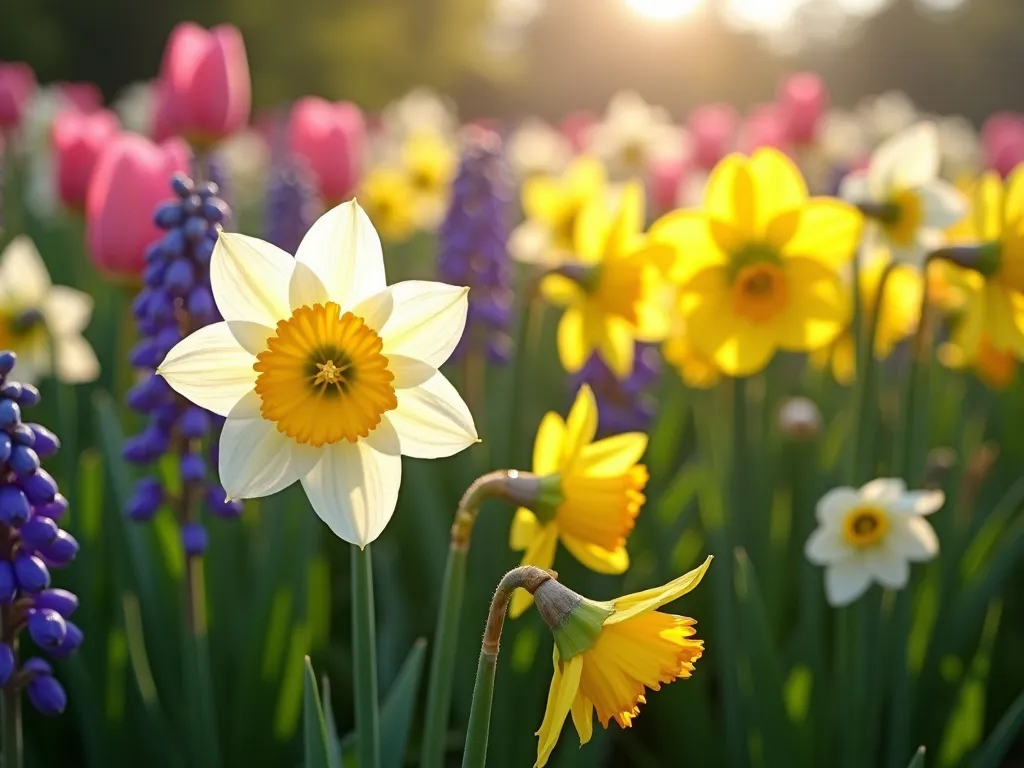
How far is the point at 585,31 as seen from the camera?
1340 inches

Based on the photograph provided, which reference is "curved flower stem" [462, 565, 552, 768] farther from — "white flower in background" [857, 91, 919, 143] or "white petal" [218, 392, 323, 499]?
"white flower in background" [857, 91, 919, 143]

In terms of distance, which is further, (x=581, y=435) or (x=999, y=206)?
(x=999, y=206)

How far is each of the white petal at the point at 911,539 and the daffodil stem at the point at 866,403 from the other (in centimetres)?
14

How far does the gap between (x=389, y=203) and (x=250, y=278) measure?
3998mm

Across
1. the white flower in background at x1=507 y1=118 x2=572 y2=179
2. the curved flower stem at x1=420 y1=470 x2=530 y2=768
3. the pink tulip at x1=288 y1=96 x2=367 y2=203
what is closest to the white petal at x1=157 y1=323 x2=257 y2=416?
the curved flower stem at x1=420 y1=470 x2=530 y2=768

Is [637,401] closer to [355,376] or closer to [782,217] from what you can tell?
[782,217]

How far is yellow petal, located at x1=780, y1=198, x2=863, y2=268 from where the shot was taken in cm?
213

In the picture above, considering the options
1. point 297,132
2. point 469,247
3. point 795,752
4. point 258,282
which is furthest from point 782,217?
point 297,132

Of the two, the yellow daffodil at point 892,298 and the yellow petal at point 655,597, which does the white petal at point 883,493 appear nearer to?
the yellow daffodil at point 892,298

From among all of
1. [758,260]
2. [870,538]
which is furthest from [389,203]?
[870,538]

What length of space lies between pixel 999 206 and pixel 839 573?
81cm

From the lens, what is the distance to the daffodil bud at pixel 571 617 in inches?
46.1

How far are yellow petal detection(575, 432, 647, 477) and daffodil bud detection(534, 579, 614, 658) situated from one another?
45 cm

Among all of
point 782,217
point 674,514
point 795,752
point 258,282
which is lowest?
point 795,752
